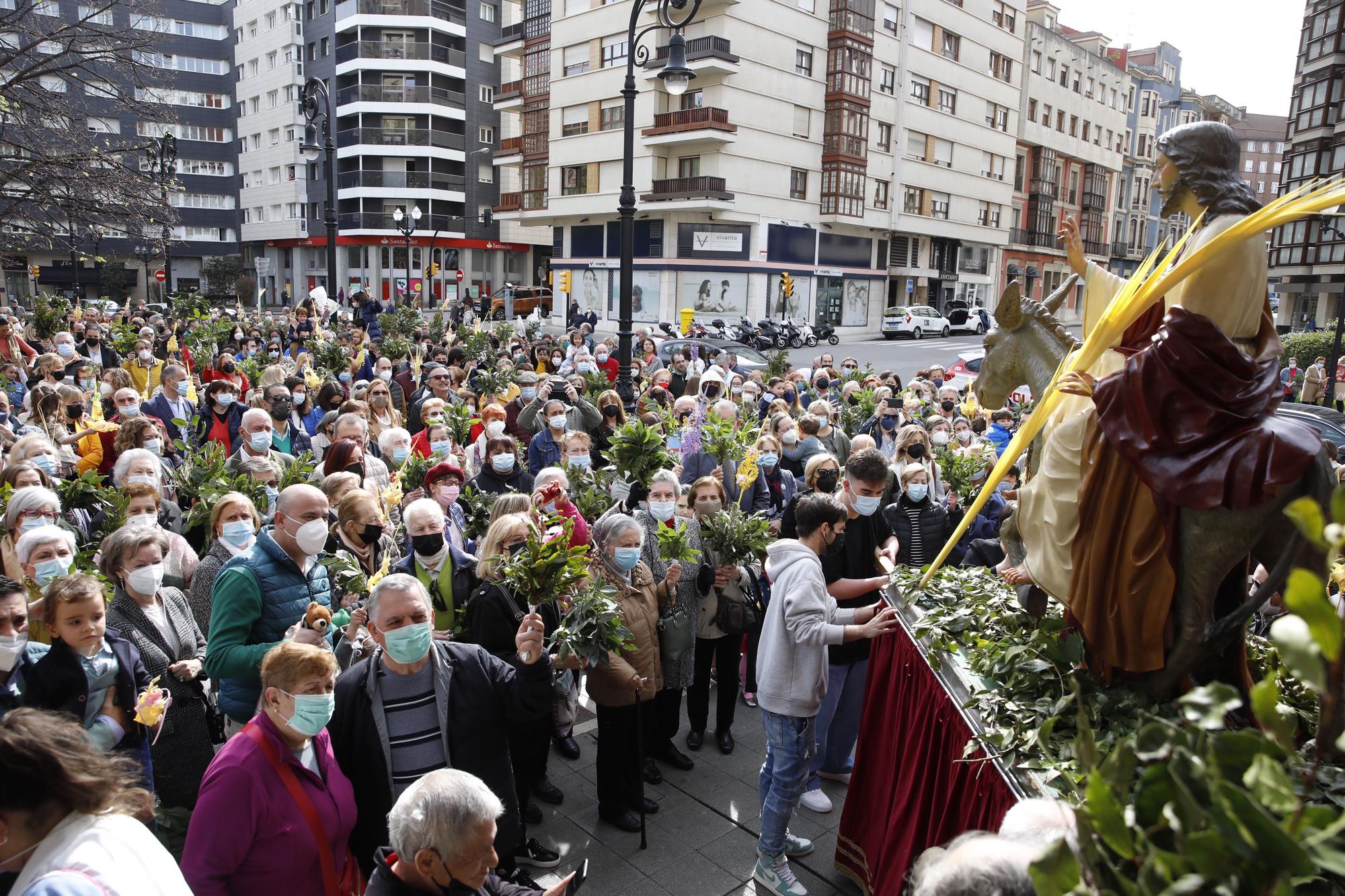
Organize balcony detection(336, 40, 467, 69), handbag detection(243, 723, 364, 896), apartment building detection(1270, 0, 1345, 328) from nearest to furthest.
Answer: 1. handbag detection(243, 723, 364, 896)
2. apartment building detection(1270, 0, 1345, 328)
3. balcony detection(336, 40, 467, 69)

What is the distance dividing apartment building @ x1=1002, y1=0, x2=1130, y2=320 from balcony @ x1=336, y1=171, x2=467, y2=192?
123ft

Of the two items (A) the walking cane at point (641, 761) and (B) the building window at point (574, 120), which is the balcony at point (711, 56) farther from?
(A) the walking cane at point (641, 761)

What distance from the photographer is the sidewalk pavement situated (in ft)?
15.4

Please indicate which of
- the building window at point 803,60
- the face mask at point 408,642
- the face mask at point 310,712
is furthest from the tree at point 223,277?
the face mask at point 310,712

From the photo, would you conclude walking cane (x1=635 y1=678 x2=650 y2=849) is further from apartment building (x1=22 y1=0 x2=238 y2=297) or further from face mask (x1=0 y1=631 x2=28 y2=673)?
apartment building (x1=22 y1=0 x2=238 y2=297)

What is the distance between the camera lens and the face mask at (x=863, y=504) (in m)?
5.57

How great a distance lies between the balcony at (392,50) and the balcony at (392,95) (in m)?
1.74

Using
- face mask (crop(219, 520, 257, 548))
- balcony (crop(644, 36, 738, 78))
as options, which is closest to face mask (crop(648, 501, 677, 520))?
face mask (crop(219, 520, 257, 548))

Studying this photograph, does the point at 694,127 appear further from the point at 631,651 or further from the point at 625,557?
the point at 631,651

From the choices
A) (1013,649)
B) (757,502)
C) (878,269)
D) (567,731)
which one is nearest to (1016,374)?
(1013,649)

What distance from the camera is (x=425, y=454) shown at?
8031mm

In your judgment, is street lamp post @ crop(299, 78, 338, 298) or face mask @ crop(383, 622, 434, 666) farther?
street lamp post @ crop(299, 78, 338, 298)

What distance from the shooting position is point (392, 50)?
2239 inches

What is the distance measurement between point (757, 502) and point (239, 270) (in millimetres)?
69171
